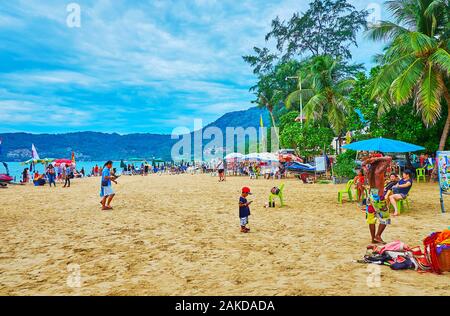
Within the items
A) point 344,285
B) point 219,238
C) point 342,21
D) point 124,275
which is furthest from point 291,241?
point 342,21

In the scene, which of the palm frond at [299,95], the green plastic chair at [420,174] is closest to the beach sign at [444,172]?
the green plastic chair at [420,174]

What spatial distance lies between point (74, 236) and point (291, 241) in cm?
480

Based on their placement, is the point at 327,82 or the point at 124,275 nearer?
the point at 124,275

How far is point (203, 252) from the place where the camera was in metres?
5.92

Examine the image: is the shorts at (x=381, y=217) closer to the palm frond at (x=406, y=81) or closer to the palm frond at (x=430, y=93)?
the palm frond at (x=406, y=81)

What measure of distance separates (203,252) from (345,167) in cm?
1487

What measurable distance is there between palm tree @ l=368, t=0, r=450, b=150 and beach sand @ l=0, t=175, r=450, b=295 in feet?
23.5

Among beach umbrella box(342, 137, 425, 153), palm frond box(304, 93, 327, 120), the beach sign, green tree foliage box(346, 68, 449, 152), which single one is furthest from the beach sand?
palm frond box(304, 93, 327, 120)

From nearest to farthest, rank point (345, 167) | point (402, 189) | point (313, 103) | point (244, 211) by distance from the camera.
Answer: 1. point (244, 211)
2. point (402, 189)
3. point (345, 167)
4. point (313, 103)

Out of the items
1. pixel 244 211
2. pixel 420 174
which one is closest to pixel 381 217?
pixel 244 211

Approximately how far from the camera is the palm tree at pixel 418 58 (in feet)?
51.0

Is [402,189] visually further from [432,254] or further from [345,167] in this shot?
[345,167]
